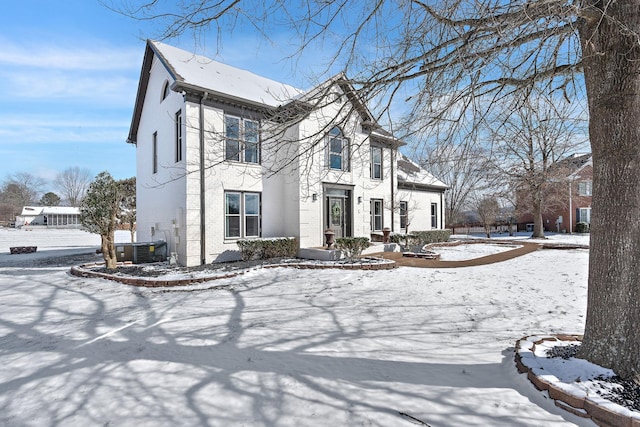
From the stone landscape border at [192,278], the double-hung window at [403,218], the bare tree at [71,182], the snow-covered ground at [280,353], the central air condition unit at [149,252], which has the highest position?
the bare tree at [71,182]

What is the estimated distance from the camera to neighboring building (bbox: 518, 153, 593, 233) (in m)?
23.3

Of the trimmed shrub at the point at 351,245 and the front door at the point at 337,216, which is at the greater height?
the front door at the point at 337,216

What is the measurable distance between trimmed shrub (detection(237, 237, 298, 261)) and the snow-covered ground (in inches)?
151

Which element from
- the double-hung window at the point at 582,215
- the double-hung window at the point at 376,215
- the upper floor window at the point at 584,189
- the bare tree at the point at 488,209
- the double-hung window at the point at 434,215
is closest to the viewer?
the double-hung window at the point at 376,215

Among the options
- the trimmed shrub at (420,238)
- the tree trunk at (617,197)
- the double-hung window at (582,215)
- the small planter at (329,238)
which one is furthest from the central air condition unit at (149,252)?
the double-hung window at (582,215)

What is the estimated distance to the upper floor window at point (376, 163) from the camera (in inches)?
641

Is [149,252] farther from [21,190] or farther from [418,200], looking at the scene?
[21,190]

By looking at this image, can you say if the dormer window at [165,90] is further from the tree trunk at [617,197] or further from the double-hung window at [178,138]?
the tree trunk at [617,197]

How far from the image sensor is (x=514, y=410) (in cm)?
266

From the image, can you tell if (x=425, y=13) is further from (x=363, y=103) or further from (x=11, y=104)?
(x=11, y=104)

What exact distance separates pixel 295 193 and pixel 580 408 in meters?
10.8

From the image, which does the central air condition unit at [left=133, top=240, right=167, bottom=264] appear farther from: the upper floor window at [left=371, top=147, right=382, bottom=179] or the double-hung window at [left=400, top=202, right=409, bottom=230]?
the double-hung window at [left=400, top=202, right=409, bottom=230]

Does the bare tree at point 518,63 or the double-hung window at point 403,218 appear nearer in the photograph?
the bare tree at point 518,63

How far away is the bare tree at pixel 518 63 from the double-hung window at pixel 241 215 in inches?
304
